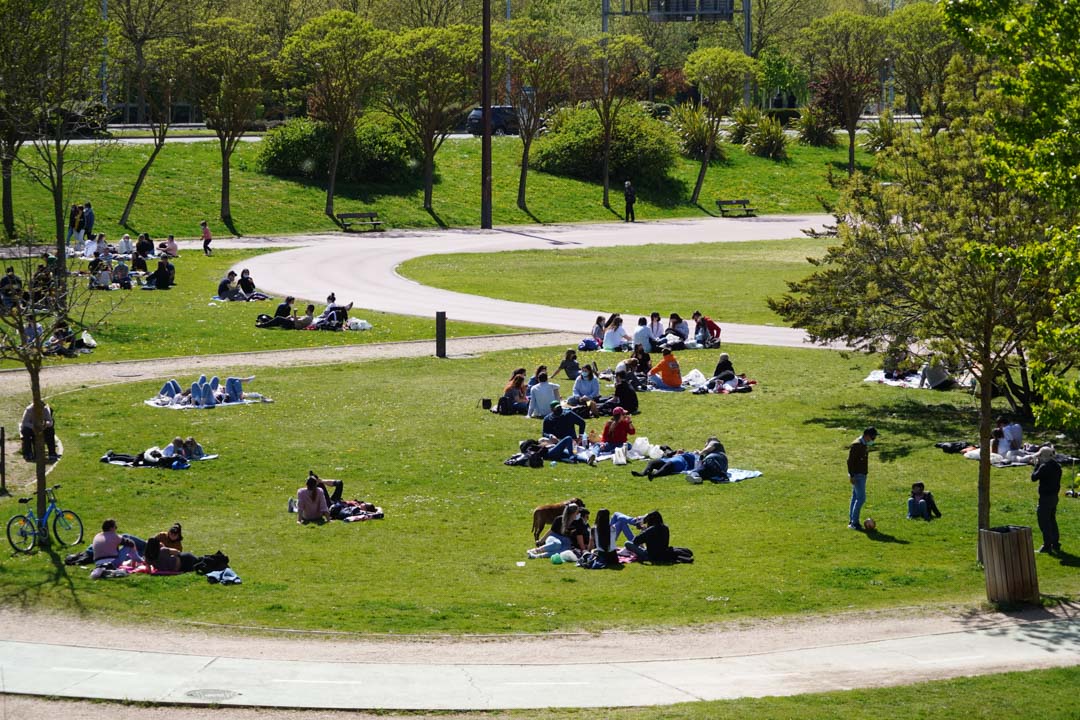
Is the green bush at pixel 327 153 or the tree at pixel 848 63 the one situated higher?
the tree at pixel 848 63

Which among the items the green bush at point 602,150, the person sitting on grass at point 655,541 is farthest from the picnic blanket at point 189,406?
the green bush at point 602,150

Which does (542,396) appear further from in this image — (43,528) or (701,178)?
(701,178)

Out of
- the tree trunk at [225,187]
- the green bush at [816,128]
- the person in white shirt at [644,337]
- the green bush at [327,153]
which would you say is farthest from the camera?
the green bush at [816,128]

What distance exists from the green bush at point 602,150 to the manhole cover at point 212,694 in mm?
62753

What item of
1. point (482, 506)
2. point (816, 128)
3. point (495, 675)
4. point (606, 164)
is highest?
point (816, 128)

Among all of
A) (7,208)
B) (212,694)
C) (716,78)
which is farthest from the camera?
(716,78)

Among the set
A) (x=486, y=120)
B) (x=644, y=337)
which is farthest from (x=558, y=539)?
(x=486, y=120)

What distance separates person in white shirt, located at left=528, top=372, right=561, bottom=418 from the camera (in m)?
29.5

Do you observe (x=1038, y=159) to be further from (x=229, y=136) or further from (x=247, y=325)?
(x=229, y=136)

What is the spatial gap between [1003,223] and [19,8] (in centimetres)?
2938

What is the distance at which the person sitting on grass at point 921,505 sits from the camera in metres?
22.8

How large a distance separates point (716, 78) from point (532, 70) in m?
13.1

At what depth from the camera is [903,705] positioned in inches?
590

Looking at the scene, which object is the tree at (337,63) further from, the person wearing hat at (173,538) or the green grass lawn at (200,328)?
the person wearing hat at (173,538)
